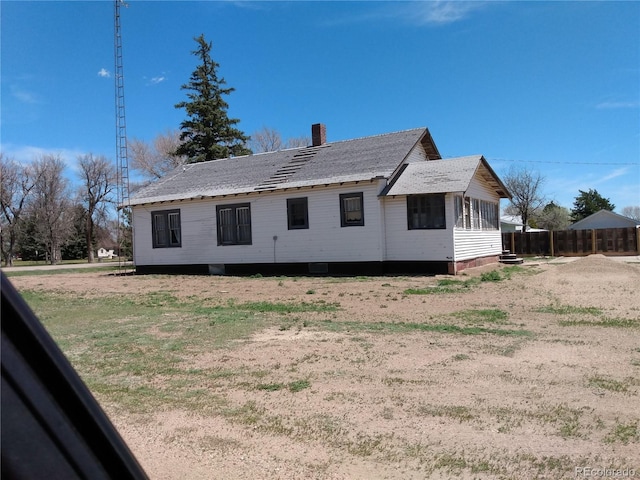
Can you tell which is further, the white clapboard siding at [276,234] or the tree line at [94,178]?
the tree line at [94,178]

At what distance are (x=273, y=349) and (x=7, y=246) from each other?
54475 mm

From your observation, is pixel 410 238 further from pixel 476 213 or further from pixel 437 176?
pixel 476 213

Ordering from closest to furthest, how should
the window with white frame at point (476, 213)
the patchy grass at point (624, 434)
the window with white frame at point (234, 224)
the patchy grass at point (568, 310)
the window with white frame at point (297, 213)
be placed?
the patchy grass at point (624, 434) < the patchy grass at point (568, 310) < the window with white frame at point (297, 213) < the window with white frame at point (476, 213) < the window with white frame at point (234, 224)

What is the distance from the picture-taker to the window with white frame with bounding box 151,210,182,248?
22.7m

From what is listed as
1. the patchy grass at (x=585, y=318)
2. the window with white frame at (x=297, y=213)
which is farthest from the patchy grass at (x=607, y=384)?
the window with white frame at (x=297, y=213)

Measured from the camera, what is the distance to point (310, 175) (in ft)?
64.3

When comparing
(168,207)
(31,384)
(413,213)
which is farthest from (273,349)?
(168,207)

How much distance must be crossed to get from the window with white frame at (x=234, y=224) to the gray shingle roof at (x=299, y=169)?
2.62ft

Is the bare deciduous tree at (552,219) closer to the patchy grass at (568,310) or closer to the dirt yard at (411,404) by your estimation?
the patchy grass at (568,310)

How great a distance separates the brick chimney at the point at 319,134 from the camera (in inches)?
917

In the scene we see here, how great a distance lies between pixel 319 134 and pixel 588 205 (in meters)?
51.7

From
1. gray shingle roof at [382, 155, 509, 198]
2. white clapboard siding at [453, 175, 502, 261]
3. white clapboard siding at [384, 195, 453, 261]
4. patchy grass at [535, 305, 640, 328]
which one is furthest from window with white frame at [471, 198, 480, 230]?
patchy grass at [535, 305, 640, 328]

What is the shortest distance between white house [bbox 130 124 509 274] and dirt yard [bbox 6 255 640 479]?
921 cm

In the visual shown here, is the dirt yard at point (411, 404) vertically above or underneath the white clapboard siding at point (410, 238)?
underneath
